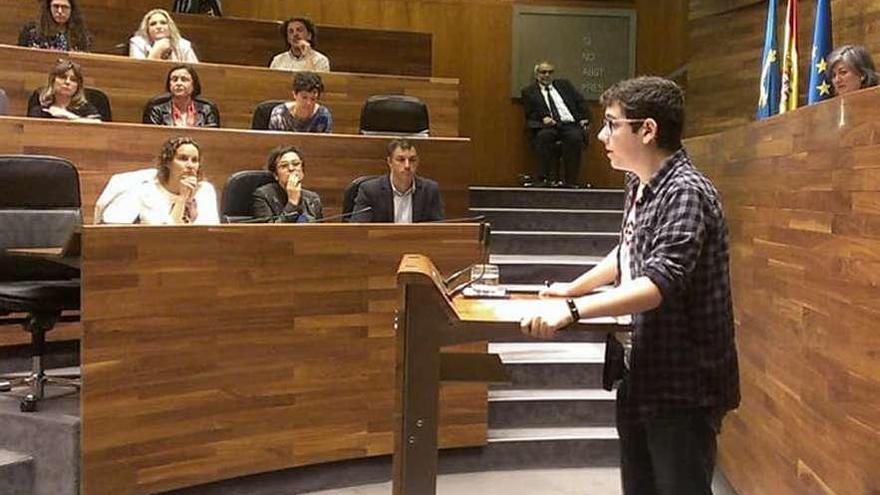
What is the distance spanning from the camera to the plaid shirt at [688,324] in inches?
56.6

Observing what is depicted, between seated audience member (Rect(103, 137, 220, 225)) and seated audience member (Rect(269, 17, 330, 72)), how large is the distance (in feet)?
5.84

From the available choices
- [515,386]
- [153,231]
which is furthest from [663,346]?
[515,386]

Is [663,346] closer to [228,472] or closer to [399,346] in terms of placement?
[399,346]

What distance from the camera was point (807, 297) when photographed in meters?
1.95

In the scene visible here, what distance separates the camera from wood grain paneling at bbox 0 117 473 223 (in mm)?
3086

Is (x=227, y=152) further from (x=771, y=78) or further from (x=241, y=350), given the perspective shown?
(x=771, y=78)

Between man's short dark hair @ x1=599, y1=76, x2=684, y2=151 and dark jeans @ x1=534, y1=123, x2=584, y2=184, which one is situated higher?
dark jeans @ x1=534, y1=123, x2=584, y2=184

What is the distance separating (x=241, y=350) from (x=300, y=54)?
8.02 ft

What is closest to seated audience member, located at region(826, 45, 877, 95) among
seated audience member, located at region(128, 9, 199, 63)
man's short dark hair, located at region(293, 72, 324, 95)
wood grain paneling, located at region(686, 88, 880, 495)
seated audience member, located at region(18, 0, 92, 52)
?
wood grain paneling, located at region(686, 88, 880, 495)

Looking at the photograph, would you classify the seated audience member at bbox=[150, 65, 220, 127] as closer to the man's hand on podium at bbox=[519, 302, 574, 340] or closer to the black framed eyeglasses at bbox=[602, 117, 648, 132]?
the black framed eyeglasses at bbox=[602, 117, 648, 132]

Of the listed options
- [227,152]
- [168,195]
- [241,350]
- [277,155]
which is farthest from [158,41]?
[241,350]

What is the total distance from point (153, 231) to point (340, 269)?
22.1 inches

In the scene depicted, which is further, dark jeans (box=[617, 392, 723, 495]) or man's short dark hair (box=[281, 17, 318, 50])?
man's short dark hair (box=[281, 17, 318, 50])

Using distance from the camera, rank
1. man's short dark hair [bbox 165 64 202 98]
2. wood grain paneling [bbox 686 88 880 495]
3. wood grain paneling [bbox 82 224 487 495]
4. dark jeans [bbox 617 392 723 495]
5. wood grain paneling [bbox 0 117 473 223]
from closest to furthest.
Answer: dark jeans [bbox 617 392 723 495]
wood grain paneling [bbox 686 88 880 495]
wood grain paneling [bbox 82 224 487 495]
wood grain paneling [bbox 0 117 473 223]
man's short dark hair [bbox 165 64 202 98]
